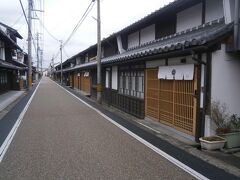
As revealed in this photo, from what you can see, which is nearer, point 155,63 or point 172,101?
point 172,101

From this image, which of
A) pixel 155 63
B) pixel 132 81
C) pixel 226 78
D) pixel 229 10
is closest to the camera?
pixel 226 78

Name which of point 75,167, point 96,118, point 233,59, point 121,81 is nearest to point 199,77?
point 233,59

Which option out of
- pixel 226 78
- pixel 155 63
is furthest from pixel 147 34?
pixel 226 78

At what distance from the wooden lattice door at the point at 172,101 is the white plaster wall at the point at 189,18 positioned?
222 centimetres

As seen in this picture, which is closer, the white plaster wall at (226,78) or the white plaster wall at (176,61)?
the white plaster wall at (226,78)

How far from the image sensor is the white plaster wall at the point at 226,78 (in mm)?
8578

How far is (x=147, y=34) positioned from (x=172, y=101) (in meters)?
6.46

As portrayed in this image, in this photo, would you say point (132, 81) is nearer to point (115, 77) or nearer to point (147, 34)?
point (147, 34)

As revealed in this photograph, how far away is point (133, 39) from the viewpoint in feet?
65.2

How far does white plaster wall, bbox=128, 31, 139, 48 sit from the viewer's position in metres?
19.0

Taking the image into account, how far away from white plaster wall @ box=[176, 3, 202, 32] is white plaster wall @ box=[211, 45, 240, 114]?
11.9ft

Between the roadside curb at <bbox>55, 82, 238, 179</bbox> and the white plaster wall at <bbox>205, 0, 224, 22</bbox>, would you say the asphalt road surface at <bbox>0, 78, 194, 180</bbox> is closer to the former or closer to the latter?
the roadside curb at <bbox>55, 82, 238, 179</bbox>

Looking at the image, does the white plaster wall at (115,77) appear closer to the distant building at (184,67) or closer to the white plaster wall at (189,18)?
the distant building at (184,67)

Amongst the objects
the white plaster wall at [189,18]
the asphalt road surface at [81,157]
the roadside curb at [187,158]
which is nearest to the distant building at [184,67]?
the white plaster wall at [189,18]
